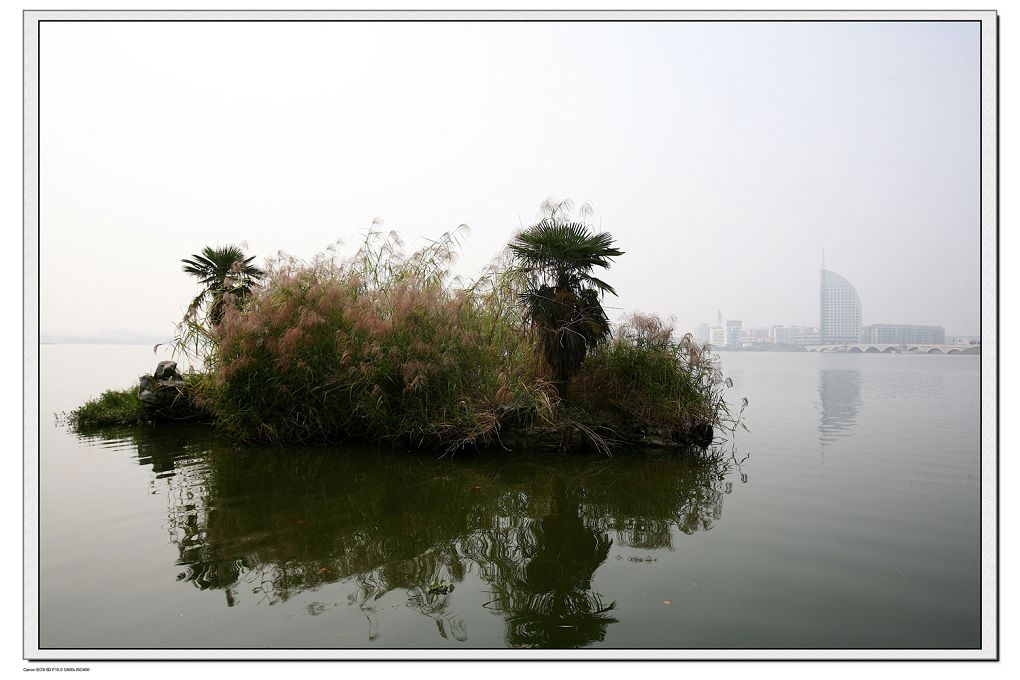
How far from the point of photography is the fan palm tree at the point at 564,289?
28.9 feet

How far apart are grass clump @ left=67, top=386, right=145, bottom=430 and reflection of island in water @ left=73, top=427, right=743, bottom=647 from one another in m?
2.73

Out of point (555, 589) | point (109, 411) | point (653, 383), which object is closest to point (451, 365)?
point (653, 383)

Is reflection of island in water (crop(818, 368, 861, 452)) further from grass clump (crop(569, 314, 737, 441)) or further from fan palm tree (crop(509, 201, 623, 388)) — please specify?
fan palm tree (crop(509, 201, 623, 388))

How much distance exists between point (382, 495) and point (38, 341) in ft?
11.3

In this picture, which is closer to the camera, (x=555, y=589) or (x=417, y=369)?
(x=555, y=589)

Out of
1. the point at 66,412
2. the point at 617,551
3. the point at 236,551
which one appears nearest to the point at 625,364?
the point at 617,551

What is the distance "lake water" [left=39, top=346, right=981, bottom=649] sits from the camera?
317 centimetres

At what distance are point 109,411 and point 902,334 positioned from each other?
40.7 ft

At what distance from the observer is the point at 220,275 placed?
37.2 feet

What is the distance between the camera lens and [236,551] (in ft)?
14.2

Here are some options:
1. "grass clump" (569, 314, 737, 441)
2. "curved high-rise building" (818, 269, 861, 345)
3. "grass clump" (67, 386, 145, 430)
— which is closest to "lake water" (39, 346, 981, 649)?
"grass clump" (569, 314, 737, 441)

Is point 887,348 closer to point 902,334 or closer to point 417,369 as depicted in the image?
point 902,334

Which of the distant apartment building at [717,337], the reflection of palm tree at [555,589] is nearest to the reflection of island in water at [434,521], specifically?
the reflection of palm tree at [555,589]

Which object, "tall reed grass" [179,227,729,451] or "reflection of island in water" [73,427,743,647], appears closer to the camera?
"reflection of island in water" [73,427,743,647]
